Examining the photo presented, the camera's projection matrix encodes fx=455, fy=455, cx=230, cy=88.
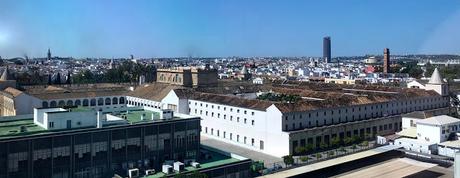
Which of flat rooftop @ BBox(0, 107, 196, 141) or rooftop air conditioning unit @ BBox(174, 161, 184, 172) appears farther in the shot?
rooftop air conditioning unit @ BBox(174, 161, 184, 172)

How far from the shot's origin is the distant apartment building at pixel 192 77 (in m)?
58.8

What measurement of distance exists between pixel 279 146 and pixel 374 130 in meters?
10.9

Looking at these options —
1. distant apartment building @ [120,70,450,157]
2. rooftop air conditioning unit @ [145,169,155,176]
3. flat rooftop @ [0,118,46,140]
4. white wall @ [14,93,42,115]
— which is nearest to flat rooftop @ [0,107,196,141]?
flat rooftop @ [0,118,46,140]

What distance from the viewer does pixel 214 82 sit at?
2430 inches

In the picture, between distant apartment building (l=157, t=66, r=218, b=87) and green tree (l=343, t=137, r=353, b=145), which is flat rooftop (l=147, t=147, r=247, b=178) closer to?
green tree (l=343, t=137, r=353, b=145)

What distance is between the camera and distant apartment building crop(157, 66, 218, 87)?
5878 centimetres

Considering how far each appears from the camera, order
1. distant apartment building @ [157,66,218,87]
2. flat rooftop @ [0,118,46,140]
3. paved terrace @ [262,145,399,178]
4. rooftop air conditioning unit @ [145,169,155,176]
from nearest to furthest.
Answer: flat rooftop @ [0,118,46,140], rooftop air conditioning unit @ [145,169,155,176], paved terrace @ [262,145,399,178], distant apartment building @ [157,66,218,87]

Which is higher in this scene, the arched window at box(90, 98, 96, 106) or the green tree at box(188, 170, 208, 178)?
the arched window at box(90, 98, 96, 106)

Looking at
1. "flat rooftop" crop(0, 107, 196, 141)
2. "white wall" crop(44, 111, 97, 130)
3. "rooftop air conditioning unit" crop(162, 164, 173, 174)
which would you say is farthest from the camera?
"rooftop air conditioning unit" crop(162, 164, 173, 174)

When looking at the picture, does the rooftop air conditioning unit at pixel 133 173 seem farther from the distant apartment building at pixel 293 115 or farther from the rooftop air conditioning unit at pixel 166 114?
the distant apartment building at pixel 293 115

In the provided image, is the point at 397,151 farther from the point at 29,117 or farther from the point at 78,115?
the point at 29,117

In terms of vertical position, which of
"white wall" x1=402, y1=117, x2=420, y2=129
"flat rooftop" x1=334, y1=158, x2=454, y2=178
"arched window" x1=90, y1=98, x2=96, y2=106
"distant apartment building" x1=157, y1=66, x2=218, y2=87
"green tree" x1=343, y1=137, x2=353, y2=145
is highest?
"distant apartment building" x1=157, y1=66, x2=218, y2=87

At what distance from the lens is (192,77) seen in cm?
5956

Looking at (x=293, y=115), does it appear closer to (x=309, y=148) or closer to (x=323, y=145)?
(x=309, y=148)
